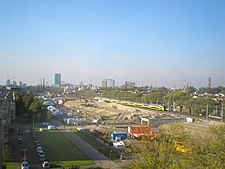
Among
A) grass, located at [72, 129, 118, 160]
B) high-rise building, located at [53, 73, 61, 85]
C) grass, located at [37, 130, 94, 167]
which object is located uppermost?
high-rise building, located at [53, 73, 61, 85]

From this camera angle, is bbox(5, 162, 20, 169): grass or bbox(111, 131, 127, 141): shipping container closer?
bbox(5, 162, 20, 169): grass

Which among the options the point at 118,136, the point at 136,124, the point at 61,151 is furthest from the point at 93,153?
the point at 136,124

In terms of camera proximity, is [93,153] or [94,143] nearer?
[93,153]

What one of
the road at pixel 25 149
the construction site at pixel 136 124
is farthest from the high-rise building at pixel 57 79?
the road at pixel 25 149

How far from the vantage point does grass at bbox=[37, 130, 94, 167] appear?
732 centimetres

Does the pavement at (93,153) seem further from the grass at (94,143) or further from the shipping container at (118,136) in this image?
the shipping container at (118,136)

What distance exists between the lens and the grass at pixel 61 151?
7.32 meters

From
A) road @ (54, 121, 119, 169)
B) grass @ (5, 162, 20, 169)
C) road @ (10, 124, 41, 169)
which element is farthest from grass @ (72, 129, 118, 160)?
grass @ (5, 162, 20, 169)

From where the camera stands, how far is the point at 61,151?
27.7ft

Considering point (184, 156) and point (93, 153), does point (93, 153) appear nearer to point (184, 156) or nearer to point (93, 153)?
point (93, 153)

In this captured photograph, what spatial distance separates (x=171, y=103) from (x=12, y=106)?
1599 cm

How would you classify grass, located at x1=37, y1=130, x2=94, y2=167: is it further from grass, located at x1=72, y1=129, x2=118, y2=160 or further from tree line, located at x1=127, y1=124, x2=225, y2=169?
tree line, located at x1=127, y1=124, x2=225, y2=169

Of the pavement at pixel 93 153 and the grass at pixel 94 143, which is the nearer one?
the pavement at pixel 93 153

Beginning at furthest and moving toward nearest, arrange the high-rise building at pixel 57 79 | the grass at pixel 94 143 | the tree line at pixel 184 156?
the high-rise building at pixel 57 79
the grass at pixel 94 143
the tree line at pixel 184 156
